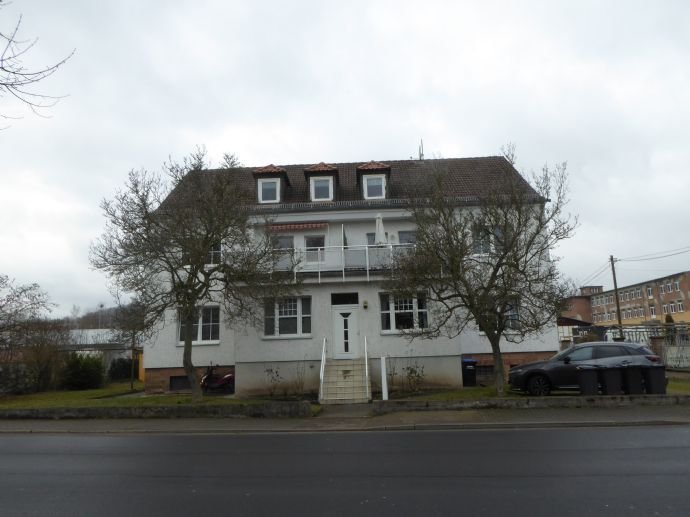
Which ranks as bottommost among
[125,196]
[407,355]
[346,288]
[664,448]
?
[664,448]

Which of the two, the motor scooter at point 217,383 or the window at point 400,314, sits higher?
the window at point 400,314

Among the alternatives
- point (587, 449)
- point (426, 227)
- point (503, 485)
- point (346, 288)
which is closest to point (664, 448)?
point (587, 449)

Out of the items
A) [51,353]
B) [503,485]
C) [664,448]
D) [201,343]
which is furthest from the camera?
[51,353]

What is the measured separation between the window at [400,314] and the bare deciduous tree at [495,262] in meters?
3.82

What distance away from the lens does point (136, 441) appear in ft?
39.0

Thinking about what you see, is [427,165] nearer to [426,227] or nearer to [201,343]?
[426,227]

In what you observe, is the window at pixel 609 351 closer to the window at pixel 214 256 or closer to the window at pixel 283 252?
the window at pixel 283 252

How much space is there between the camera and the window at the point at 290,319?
68.9 feet

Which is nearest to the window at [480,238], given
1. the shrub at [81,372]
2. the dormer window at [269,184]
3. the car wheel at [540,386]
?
the car wheel at [540,386]

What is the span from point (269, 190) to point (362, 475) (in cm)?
1933

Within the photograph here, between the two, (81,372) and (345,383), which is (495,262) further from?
(81,372)

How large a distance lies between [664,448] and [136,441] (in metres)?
10.5

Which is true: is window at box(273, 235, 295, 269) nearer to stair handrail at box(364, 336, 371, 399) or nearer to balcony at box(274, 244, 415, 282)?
balcony at box(274, 244, 415, 282)

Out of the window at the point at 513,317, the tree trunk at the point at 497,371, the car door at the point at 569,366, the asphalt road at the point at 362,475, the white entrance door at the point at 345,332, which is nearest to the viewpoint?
the asphalt road at the point at 362,475
